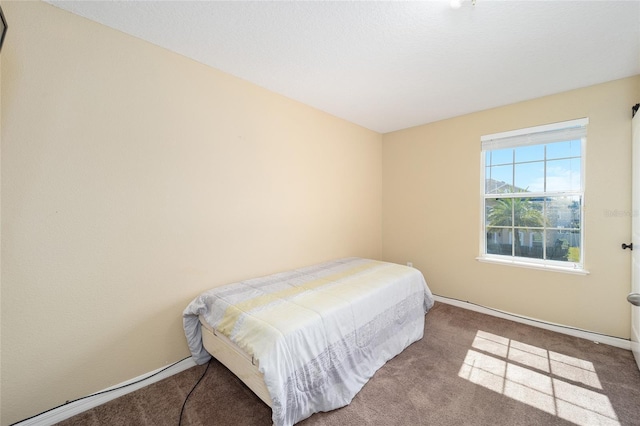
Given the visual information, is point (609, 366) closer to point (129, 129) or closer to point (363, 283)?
point (363, 283)

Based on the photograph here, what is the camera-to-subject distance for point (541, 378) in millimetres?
1866

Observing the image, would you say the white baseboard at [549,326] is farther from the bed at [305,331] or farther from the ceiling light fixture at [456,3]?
the ceiling light fixture at [456,3]

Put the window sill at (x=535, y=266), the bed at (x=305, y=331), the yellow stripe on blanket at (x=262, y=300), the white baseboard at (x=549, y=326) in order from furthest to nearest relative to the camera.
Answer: the window sill at (x=535, y=266)
the white baseboard at (x=549, y=326)
the yellow stripe on blanket at (x=262, y=300)
the bed at (x=305, y=331)

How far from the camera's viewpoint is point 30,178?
4.70 ft

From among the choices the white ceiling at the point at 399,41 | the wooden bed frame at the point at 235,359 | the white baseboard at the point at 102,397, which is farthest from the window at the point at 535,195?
the white baseboard at the point at 102,397

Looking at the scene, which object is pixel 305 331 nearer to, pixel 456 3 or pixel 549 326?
pixel 456 3

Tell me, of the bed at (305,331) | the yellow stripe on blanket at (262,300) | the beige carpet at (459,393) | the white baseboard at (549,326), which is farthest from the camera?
the white baseboard at (549,326)

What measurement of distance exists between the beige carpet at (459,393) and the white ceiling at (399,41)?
8.09 ft

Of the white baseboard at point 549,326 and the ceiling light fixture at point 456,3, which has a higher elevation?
the ceiling light fixture at point 456,3

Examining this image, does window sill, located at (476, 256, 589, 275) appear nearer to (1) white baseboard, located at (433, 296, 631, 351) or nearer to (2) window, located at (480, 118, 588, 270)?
(2) window, located at (480, 118, 588, 270)

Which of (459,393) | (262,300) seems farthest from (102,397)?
(459,393)

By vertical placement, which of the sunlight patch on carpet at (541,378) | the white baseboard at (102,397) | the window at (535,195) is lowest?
the white baseboard at (102,397)

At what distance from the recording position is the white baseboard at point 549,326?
226 centimetres

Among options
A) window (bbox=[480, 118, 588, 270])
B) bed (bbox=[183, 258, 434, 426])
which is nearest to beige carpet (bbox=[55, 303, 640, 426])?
bed (bbox=[183, 258, 434, 426])
